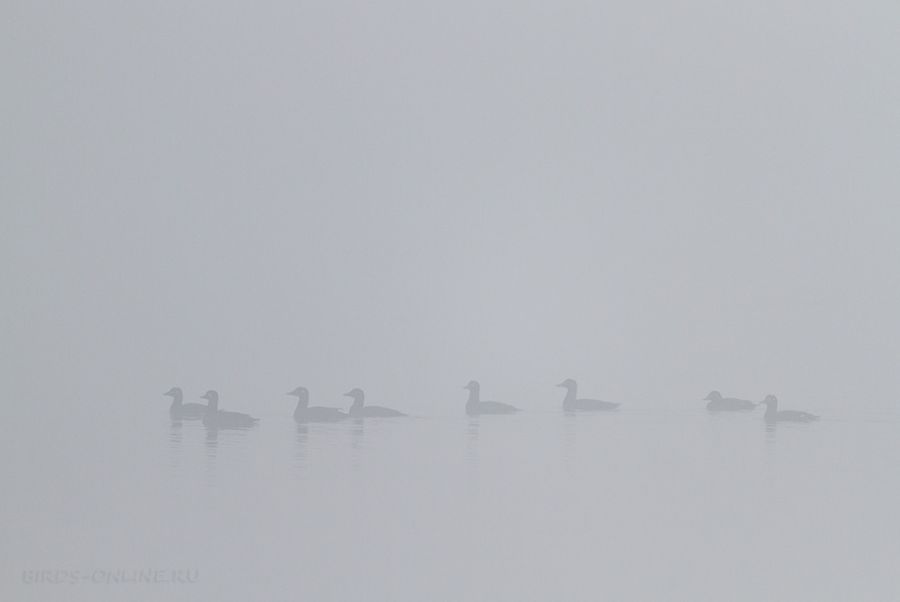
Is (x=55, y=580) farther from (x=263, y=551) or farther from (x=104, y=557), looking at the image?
(x=263, y=551)

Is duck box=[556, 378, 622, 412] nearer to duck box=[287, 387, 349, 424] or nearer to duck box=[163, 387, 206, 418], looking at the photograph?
duck box=[287, 387, 349, 424]

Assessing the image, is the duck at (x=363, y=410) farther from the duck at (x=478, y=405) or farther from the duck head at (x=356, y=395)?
the duck at (x=478, y=405)

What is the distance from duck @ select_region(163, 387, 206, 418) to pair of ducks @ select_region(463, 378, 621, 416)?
120 cm

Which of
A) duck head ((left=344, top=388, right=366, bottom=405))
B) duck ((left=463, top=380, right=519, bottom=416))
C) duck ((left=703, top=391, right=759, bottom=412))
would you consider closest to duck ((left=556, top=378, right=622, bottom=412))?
duck ((left=463, top=380, right=519, bottom=416))

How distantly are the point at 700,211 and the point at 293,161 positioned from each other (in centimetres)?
195

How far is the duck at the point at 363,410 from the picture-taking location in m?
6.03

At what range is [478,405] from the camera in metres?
6.01

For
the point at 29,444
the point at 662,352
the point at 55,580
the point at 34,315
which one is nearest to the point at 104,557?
the point at 55,580

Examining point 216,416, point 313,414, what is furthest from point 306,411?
point 216,416

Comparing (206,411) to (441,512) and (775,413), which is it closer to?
(441,512)

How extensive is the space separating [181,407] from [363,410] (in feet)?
2.68

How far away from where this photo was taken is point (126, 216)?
238 inches

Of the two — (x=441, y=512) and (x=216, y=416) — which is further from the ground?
(x=216, y=416)

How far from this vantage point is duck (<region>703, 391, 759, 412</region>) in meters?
6.23
